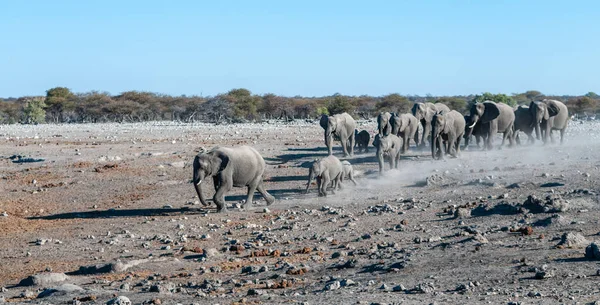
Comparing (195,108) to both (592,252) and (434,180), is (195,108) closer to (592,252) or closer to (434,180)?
(434,180)

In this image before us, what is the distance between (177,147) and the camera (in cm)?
3591

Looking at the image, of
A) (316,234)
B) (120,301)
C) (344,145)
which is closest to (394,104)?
(344,145)

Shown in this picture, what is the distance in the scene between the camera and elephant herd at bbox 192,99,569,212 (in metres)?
20.3

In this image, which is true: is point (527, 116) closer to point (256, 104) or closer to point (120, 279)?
point (120, 279)

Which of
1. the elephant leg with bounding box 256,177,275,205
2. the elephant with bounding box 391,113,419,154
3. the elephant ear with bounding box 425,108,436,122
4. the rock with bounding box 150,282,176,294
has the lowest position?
the rock with bounding box 150,282,176,294

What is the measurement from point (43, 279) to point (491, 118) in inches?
865

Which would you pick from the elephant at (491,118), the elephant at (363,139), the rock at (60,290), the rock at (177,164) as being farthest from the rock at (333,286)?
the elephant at (363,139)

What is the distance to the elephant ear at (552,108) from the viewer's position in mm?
34344

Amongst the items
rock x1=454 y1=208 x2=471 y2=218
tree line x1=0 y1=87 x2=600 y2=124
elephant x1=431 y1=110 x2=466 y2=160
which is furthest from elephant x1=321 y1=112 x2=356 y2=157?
tree line x1=0 y1=87 x2=600 y2=124

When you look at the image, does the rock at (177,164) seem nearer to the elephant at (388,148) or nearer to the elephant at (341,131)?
the elephant at (341,131)

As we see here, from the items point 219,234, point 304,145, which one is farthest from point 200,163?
point 304,145

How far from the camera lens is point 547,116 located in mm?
34094

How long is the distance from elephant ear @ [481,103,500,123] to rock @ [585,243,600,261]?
67.0 feet

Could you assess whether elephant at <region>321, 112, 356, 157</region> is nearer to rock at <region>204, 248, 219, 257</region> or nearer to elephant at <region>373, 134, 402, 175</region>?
elephant at <region>373, 134, 402, 175</region>
